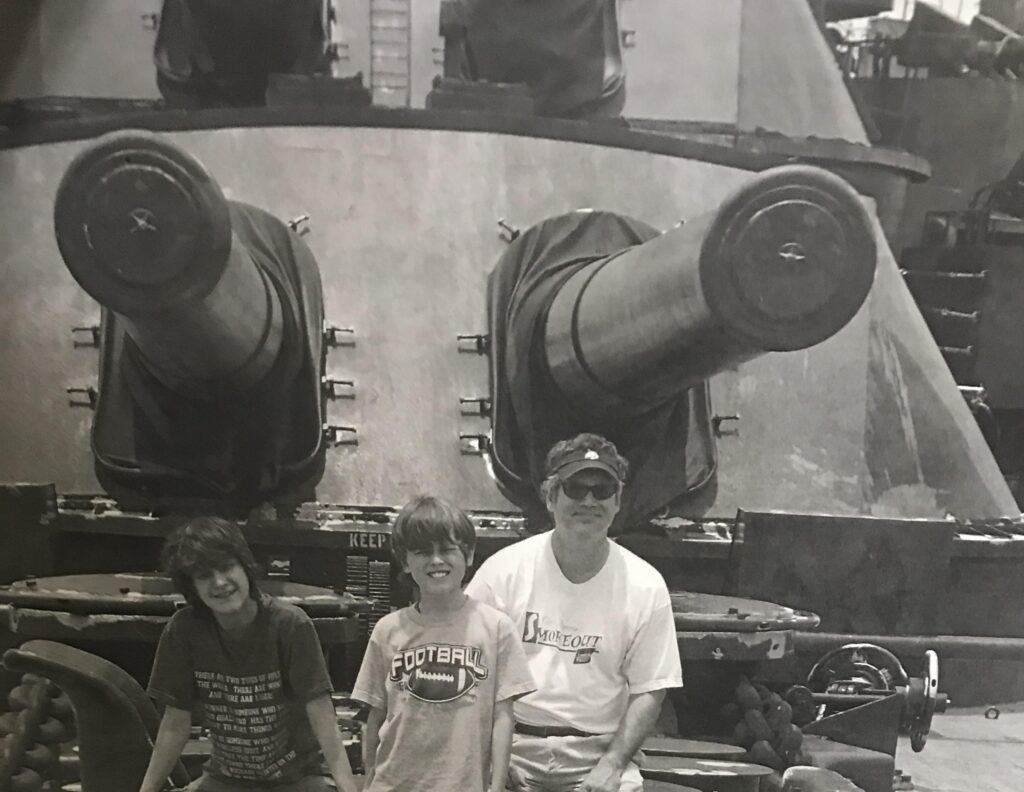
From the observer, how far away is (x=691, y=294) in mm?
1664

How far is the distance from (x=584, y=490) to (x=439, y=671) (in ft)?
1.28

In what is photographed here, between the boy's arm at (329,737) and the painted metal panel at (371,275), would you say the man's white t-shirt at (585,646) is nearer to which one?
the boy's arm at (329,737)

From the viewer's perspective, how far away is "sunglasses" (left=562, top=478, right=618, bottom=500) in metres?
1.81

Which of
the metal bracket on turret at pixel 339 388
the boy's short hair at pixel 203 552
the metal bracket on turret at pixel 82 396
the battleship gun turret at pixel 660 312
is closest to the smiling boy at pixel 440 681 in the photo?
the boy's short hair at pixel 203 552

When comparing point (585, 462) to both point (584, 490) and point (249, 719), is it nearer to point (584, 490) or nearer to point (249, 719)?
point (584, 490)

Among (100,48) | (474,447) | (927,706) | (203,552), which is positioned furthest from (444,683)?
(100,48)

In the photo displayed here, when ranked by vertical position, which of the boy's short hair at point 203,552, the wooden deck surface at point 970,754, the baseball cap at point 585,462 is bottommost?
the wooden deck surface at point 970,754

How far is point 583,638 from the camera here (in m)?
1.79

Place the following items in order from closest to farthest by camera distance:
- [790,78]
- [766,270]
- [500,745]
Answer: [766,270], [500,745], [790,78]

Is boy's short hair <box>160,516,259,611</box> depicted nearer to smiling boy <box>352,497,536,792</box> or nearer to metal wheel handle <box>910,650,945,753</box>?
smiling boy <box>352,497,536,792</box>

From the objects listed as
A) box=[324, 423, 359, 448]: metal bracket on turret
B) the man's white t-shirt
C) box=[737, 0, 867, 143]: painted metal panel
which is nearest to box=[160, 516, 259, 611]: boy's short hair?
the man's white t-shirt

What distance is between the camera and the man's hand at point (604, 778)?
1.72 meters

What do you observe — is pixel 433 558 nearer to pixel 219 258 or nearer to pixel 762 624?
pixel 219 258

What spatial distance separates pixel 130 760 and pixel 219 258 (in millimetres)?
983
